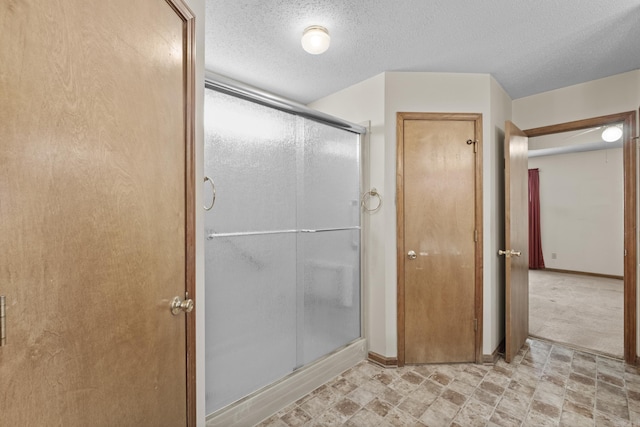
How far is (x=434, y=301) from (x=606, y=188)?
17.5 feet

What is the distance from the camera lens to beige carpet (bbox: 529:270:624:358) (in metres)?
2.91

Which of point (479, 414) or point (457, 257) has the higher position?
point (457, 257)

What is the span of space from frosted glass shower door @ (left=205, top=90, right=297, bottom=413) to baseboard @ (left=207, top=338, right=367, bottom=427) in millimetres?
52

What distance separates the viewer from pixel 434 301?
2.49 m

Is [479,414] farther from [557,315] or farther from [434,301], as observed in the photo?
[557,315]

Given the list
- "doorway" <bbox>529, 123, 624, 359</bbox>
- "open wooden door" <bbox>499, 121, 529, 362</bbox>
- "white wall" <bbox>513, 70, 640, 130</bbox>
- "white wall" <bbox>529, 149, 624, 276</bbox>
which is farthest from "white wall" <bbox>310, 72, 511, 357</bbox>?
"white wall" <bbox>529, 149, 624, 276</bbox>

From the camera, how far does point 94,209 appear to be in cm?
77

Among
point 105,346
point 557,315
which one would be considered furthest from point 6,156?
point 557,315

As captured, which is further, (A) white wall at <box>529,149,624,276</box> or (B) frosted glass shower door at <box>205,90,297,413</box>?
(A) white wall at <box>529,149,624,276</box>

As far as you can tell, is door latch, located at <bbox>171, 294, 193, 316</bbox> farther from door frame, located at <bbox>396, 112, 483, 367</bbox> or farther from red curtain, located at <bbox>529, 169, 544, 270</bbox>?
red curtain, located at <bbox>529, 169, 544, 270</bbox>

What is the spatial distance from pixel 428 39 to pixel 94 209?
2.16m

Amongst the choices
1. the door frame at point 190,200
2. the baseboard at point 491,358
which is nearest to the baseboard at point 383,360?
the baseboard at point 491,358

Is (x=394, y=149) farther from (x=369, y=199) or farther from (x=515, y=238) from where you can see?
(x=515, y=238)

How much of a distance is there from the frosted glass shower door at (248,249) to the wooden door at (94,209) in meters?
0.47
